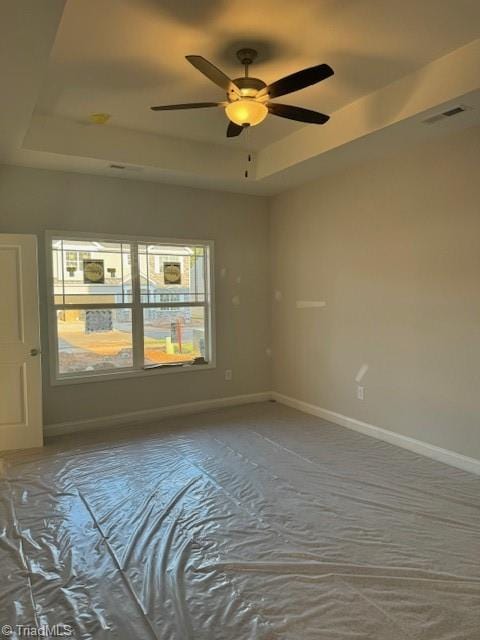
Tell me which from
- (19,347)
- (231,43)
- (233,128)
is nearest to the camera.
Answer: (231,43)

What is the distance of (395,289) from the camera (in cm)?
408

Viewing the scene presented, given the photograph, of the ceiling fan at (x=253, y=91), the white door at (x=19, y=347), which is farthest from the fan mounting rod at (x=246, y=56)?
the white door at (x=19, y=347)

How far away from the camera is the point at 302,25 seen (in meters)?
2.56

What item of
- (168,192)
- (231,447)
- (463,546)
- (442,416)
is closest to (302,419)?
(231,447)

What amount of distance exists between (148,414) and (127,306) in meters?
1.22

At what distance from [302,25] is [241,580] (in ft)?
9.82

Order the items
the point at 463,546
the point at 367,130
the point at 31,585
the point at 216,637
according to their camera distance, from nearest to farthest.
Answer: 1. the point at 216,637
2. the point at 31,585
3. the point at 463,546
4. the point at 367,130

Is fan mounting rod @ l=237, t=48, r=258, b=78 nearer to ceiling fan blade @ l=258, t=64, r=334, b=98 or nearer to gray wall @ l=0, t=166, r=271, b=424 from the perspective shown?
ceiling fan blade @ l=258, t=64, r=334, b=98

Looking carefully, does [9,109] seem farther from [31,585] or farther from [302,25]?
[31,585]

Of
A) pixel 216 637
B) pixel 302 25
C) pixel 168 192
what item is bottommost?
pixel 216 637

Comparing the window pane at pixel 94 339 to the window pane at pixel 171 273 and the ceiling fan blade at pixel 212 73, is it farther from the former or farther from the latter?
the ceiling fan blade at pixel 212 73

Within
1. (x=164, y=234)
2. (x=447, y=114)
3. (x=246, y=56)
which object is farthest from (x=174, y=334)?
(x=447, y=114)
